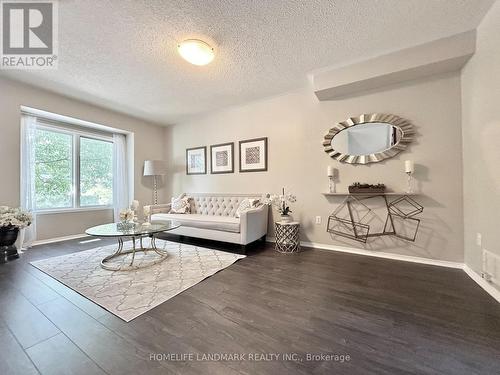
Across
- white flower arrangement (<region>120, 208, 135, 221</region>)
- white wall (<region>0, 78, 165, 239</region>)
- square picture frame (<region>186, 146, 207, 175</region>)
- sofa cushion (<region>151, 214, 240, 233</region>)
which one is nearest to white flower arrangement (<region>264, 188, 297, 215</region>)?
sofa cushion (<region>151, 214, 240, 233</region>)

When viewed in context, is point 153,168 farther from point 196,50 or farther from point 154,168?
point 196,50

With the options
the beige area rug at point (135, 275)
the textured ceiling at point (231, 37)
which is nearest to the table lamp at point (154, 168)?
the textured ceiling at point (231, 37)

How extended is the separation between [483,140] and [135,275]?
12.7 ft

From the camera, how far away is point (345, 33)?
2199 millimetres

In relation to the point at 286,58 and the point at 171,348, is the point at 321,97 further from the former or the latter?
the point at 171,348

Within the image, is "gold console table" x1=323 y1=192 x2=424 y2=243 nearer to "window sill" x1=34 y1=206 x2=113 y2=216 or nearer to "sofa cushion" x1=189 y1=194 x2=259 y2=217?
"sofa cushion" x1=189 y1=194 x2=259 y2=217

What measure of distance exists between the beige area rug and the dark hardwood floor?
11cm

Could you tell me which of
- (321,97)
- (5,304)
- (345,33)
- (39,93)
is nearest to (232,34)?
(345,33)

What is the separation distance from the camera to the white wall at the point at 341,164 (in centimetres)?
253

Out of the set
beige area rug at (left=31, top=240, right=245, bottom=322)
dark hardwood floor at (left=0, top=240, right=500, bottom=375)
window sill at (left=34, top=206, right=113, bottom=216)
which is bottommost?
dark hardwood floor at (left=0, top=240, right=500, bottom=375)

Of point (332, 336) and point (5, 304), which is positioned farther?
point (5, 304)

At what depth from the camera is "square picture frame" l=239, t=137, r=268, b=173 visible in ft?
12.6

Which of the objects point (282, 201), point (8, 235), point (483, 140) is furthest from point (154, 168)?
point (483, 140)

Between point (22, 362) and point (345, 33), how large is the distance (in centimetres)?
366
